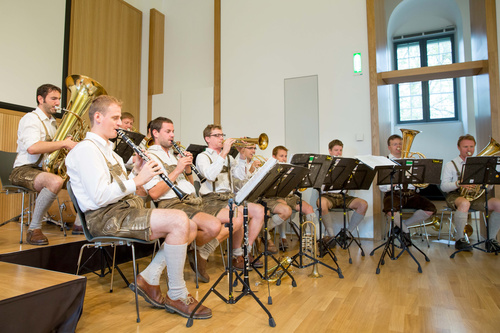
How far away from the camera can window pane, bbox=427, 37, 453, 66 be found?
385 inches

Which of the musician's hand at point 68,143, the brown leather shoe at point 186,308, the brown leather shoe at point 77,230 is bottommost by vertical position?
the brown leather shoe at point 186,308

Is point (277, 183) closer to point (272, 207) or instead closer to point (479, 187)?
point (272, 207)

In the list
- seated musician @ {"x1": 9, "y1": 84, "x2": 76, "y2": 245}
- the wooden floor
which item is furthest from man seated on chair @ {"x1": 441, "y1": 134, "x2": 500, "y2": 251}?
seated musician @ {"x1": 9, "y1": 84, "x2": 76, "y2": 245}

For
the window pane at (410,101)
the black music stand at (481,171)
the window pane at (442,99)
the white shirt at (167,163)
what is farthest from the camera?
the window pane at (410,101)

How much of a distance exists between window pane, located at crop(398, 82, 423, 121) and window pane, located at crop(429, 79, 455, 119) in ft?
0.90

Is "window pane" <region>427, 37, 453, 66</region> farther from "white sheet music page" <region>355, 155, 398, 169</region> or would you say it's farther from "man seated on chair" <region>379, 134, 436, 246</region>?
"white sheet music page" <region>355, 155, 398, 169</region>

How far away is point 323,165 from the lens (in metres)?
3.76

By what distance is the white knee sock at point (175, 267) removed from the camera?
8.04 ft

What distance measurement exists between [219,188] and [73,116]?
1.64 meters

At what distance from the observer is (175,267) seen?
2.46 metres

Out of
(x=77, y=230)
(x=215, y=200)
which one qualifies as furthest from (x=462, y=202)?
(x=77, y=230)

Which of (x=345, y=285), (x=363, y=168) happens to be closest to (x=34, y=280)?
(x=345, y=285)

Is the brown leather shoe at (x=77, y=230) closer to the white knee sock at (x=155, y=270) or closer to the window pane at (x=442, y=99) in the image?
the white knee sock at (x=155, y=270)

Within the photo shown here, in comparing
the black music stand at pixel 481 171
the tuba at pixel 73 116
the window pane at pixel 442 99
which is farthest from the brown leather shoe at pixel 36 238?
the window pane at pixel 442 99
